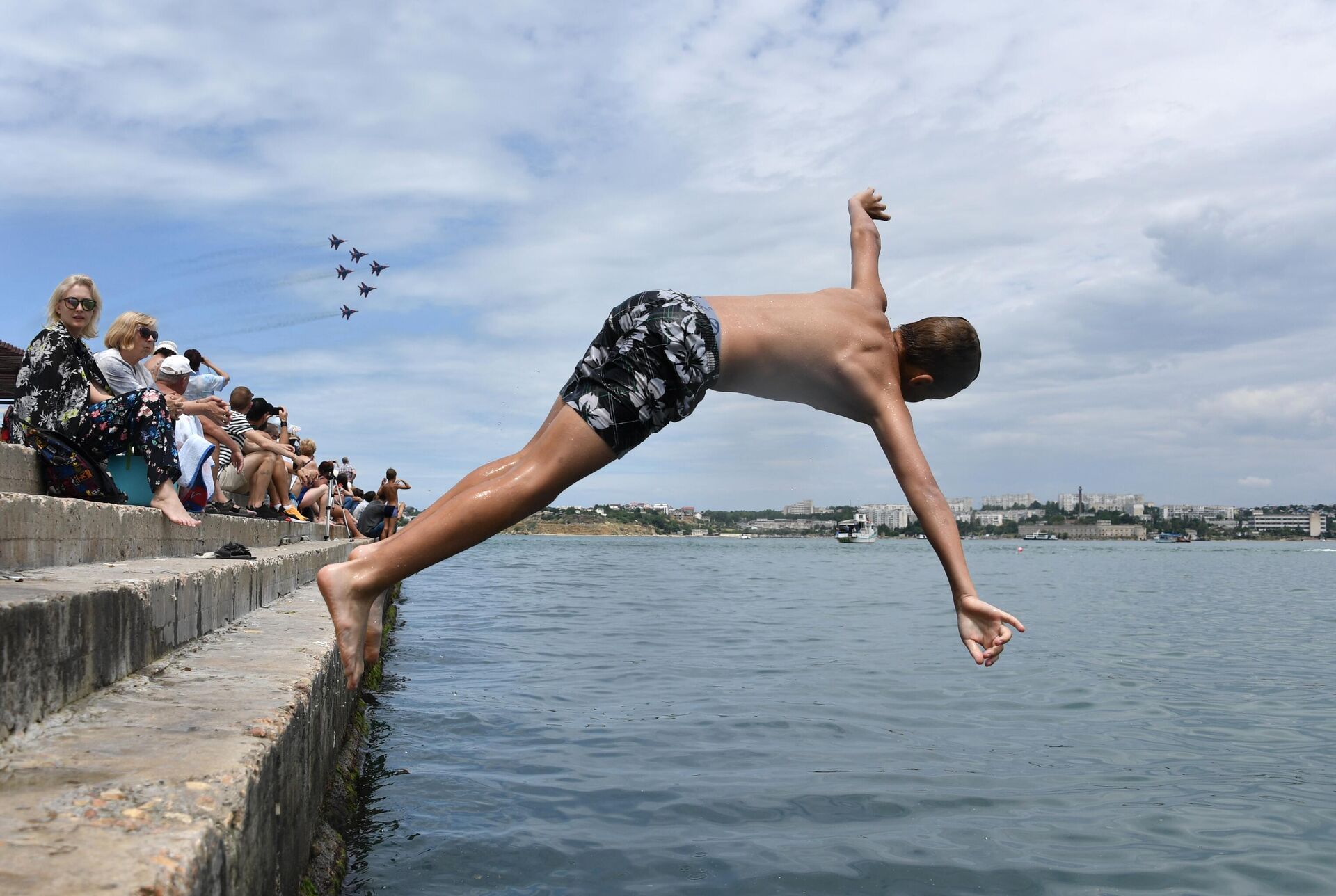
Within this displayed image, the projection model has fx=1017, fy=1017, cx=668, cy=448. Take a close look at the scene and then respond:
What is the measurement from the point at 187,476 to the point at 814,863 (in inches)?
234

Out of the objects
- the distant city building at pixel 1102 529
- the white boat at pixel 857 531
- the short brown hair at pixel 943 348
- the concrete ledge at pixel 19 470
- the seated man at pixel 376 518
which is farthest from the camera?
the distant city building at pixel 1102 529

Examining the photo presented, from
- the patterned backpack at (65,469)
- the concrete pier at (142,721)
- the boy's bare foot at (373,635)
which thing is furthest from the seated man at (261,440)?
the boy's bare foot at (373,635)

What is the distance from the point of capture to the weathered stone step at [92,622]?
93.2 inches

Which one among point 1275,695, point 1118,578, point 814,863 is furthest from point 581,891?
point 1118,578

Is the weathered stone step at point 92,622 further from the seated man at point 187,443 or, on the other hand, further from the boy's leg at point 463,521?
the seated man at point 187,443

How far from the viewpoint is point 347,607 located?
3.17 meters

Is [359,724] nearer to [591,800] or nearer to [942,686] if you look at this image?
[591,800]

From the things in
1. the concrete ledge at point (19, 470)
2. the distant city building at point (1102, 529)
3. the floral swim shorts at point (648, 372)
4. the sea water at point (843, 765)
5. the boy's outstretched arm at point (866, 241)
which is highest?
the boy's outstretched arm at point (866, 241)

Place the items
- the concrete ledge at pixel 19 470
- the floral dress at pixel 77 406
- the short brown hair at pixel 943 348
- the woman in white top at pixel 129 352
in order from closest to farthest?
the short brown hair at pixel 943 348 < the concrete ledge at pixel 19 470 < the floral dress at pixel 77 406 < the woman in white top at pixel 129 352

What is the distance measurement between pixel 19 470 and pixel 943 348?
4.68 metres

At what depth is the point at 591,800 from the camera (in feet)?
18.9

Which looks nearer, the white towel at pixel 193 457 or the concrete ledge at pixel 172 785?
the concrete ledge at pixel 172 785

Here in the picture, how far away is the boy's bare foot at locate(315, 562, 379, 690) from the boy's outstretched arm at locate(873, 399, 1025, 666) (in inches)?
70.2

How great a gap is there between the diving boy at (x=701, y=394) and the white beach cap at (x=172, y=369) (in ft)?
20.1
